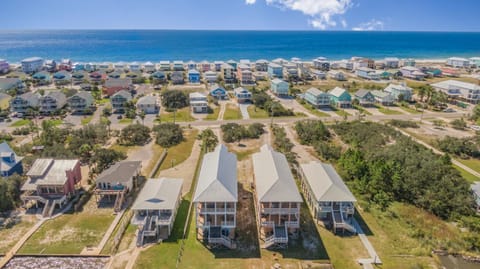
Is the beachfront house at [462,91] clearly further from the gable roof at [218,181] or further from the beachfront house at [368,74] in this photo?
the gable roof at [218,181]

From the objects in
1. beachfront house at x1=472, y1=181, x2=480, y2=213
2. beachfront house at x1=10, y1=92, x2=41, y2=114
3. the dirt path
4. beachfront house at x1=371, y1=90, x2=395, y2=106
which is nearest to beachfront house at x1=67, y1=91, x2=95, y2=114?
beachfront house at x1=10, y1=92, x2=41, y2=114

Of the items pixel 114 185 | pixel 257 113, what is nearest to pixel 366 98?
pixel 257 113

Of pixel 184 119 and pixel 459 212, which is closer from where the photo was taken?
pixel 459 212

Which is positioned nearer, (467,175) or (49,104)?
(467,175)

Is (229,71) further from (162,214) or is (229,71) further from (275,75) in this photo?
(162,214)

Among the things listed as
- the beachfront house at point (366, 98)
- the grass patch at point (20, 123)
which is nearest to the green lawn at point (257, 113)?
the beachfront house at point (366, 98)

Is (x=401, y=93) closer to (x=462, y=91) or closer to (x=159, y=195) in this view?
(x=462, y=91)

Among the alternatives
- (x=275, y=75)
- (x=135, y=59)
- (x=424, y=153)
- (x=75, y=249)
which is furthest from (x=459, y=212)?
(x=135, y=59)
